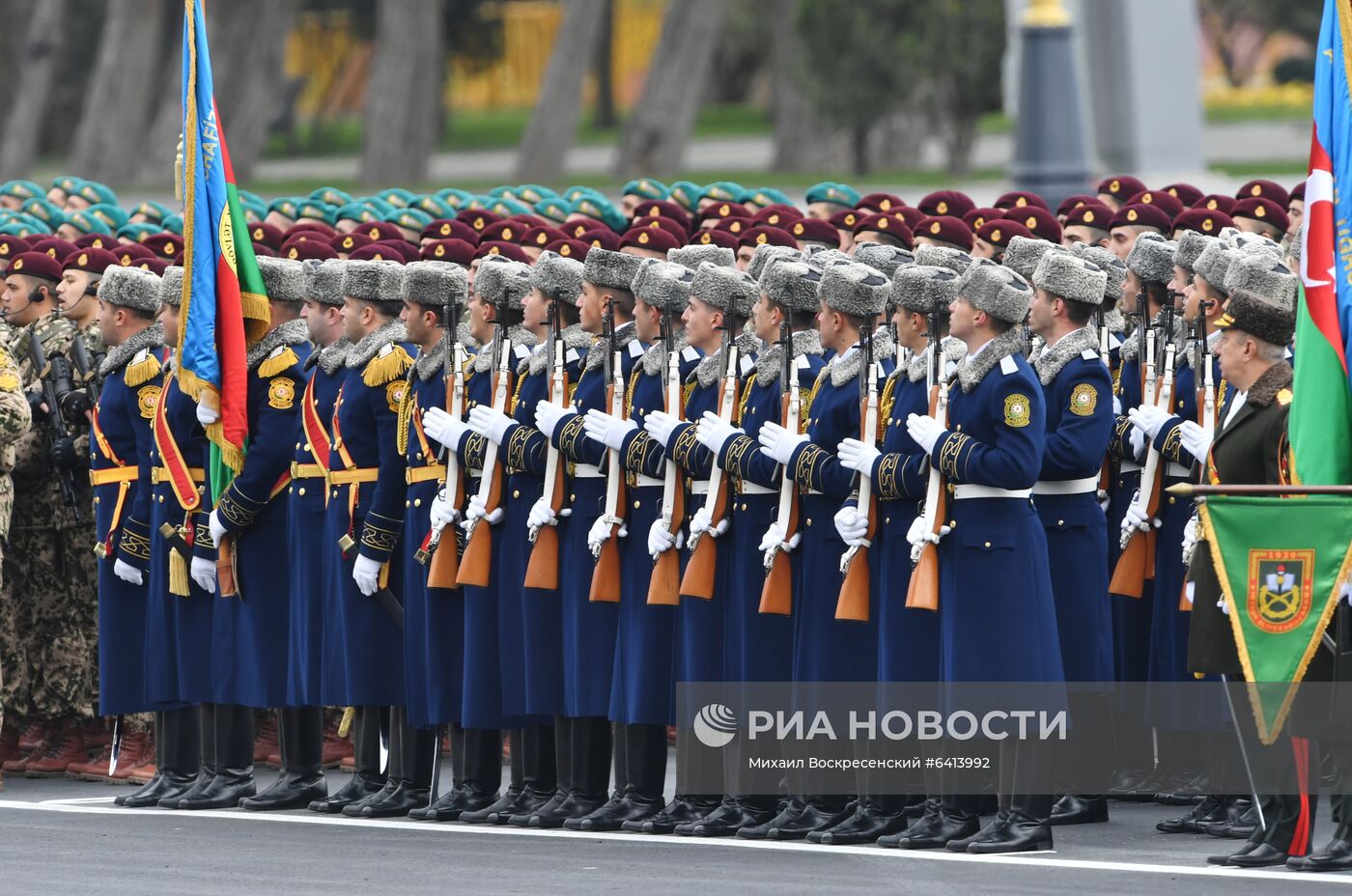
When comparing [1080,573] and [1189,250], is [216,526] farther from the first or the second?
[1189,250]

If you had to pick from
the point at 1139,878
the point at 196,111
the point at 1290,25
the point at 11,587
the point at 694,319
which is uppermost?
the point at 1290,25

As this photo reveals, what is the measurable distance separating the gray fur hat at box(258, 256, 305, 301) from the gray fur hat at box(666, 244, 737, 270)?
1579 millimetres

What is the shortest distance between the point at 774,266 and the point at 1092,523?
1487mm

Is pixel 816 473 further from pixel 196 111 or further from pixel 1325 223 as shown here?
pixel 196 111

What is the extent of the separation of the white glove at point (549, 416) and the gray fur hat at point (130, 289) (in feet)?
7.18

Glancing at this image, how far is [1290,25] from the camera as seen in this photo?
4756 centimetres

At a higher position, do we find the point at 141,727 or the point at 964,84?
the point at 964,84

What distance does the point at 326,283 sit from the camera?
36.1ft

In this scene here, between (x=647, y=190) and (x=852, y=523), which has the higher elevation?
(x=647, y=190)

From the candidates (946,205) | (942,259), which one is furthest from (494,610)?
(946,205)

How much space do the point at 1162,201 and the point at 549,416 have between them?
398 cm

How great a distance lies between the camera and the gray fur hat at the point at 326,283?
36.0ft

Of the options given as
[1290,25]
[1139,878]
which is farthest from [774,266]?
[1290,25]

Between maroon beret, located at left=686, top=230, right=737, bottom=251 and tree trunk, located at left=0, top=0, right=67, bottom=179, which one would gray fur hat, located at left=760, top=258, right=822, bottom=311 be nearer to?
maroon beret, located at left=686, top=230, right=737, bottom=251
